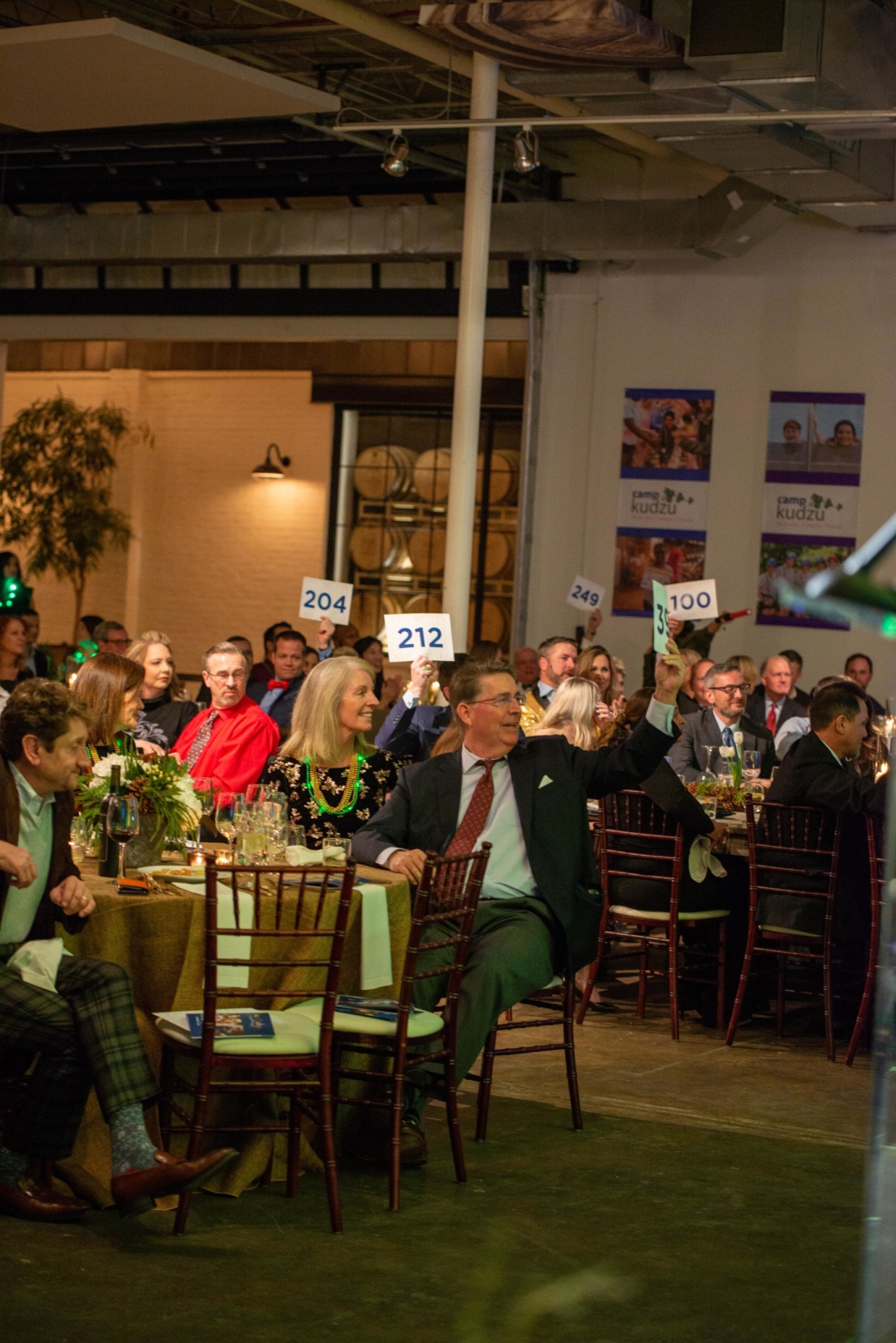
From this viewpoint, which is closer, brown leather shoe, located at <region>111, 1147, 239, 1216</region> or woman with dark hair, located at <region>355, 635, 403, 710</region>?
brown leather shoe, located at <region>111, 1147, 239, 1216</region>

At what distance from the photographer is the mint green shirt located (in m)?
4.16

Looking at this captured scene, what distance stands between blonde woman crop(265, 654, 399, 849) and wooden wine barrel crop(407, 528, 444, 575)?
9.95 metres

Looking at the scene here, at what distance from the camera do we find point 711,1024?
699cm

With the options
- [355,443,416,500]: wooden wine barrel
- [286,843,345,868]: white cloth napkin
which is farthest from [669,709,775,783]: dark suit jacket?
[355,443,416,500]: wooden wine barrel

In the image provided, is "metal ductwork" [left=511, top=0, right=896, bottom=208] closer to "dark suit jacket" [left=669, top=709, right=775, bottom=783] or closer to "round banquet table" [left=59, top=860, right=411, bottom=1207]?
"dark suit jacket" [left=669, top=709, right=775, bottom=783]

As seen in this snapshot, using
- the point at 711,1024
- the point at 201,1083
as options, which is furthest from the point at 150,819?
the point at 711,1024

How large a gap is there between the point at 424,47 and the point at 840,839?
19.3 ft

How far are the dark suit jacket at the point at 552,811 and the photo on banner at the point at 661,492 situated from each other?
7.59m

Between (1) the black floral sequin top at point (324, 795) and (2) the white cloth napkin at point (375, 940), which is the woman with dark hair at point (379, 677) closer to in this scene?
(1) the black floral sequin top at point (324, 795)

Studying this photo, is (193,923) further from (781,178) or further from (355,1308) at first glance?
(781,178)

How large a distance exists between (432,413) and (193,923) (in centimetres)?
1195

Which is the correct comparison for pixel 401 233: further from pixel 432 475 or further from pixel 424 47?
pixel 424 47

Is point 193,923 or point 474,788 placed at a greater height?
point 474,788

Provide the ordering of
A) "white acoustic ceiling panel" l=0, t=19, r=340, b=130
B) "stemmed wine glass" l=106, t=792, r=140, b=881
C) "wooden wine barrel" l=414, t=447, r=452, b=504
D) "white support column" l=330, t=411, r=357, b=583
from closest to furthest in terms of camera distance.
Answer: "stemmed wine glass" l=106, t=792, r=140, b=881
"white acoustic ceiling panel" l=0, t=19, r=340, b=130
"wooden wine barrel" l=414, t=447, r=452, b=504
"white support column" l=330, t=411, r=357, b=583
